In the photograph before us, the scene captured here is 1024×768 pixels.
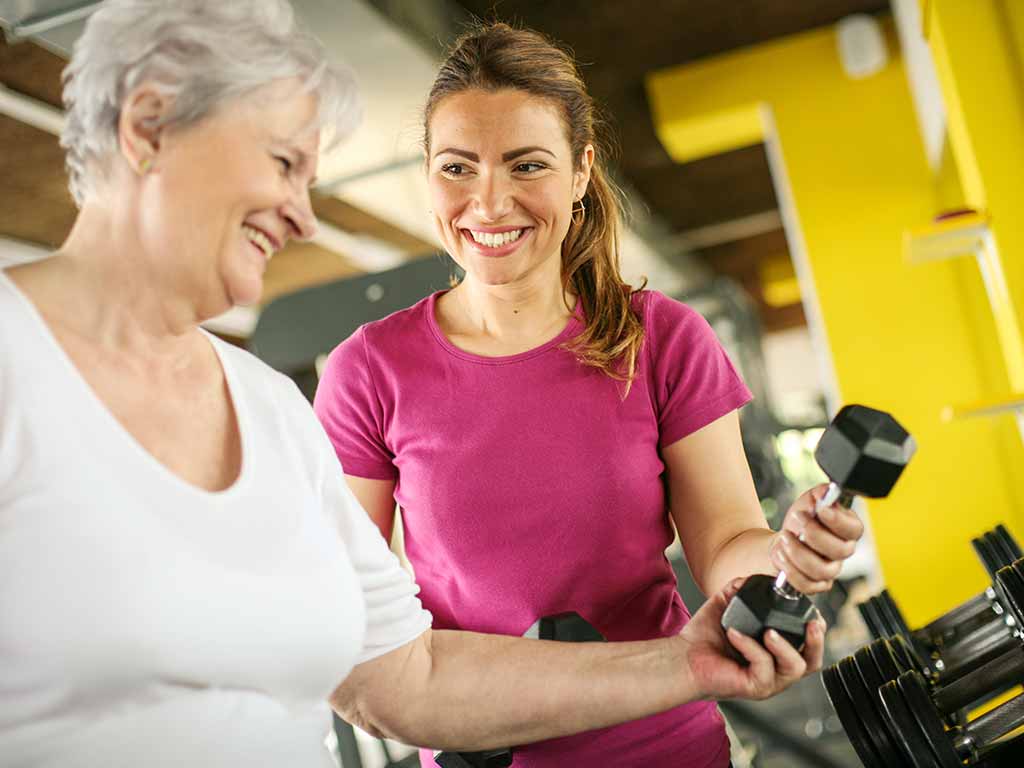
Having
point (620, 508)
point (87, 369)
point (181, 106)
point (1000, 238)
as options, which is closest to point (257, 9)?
point (181, 106)

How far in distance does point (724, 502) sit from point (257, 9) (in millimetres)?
868

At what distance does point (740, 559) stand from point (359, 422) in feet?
1.83

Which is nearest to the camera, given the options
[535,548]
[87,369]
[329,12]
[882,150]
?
[87,369]

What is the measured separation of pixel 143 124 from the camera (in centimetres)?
89

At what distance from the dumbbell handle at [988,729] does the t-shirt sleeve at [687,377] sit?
1.60ft

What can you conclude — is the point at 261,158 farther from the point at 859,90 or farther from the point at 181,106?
the point at 859,90

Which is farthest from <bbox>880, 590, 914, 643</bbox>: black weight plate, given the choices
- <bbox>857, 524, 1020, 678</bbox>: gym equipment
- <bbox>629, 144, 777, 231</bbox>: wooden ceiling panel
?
<bbox>629, 144, 777, 231</bbox>: wooden ceiling panel

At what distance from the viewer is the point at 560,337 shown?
1.50m

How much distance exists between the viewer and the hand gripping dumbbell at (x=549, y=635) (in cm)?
126

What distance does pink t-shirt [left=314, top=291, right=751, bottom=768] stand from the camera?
1395 mm

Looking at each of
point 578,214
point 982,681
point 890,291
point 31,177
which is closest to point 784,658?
point 982,681

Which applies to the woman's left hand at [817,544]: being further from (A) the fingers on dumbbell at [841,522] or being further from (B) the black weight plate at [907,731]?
(B) the black weight plate at [907,731]

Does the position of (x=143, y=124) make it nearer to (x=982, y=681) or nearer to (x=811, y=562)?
(x=811, y=562)

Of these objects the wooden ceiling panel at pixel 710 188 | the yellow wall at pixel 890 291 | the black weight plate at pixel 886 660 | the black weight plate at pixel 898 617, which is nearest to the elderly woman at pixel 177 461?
the black weight plate at pixel 886 660
